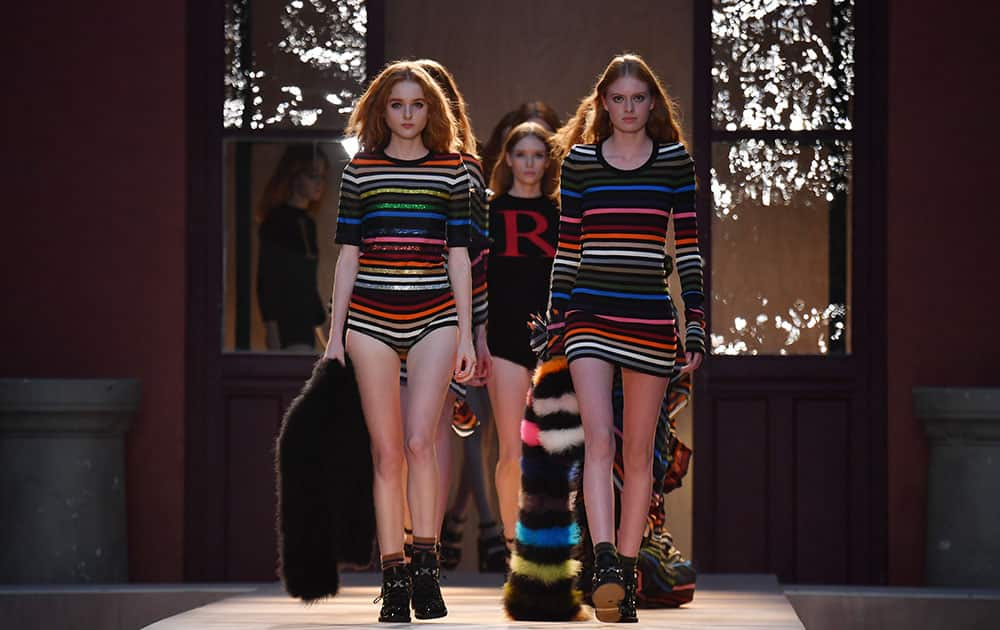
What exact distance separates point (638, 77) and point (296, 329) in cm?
314

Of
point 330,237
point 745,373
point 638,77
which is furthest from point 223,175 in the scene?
point 638,77

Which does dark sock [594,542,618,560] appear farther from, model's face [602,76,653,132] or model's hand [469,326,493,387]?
model's face [602,76,653,132]

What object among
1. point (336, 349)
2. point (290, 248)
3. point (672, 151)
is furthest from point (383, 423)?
point (290, 248)

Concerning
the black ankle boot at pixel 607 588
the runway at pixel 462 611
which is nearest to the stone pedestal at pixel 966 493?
the runway at pixel 462 611

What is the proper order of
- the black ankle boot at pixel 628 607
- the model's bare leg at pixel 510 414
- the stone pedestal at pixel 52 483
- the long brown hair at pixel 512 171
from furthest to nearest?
the stone pedestal at pixel 52 483 < the long brown hair at pixel 512 171 < the model's bare leg at pixel 510 414 < the black ankle boot at pixel 628 607

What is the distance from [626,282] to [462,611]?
48.1 inches

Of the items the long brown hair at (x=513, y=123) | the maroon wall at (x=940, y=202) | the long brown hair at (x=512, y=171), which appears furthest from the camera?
→ the maroon wall at (x=940, y=202)

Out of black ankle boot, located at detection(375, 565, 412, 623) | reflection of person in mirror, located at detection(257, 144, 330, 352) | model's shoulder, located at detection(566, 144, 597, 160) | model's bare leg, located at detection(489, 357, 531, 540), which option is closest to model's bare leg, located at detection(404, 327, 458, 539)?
black ankle boot, located at detection(375, 565, 412, 623)

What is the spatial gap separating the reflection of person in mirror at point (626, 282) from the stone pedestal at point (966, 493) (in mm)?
2302

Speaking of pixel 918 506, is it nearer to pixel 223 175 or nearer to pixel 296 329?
pixel 296 329

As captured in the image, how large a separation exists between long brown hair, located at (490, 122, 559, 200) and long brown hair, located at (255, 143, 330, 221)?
4.82 feet

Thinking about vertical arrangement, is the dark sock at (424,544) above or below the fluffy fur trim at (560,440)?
below

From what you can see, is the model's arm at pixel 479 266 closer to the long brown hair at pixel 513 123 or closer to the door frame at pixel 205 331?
the long brown hair at pixel 513 123

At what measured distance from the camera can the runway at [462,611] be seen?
5434mm
